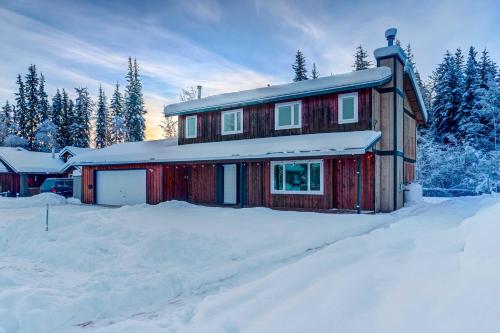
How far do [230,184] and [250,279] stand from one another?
428 inches

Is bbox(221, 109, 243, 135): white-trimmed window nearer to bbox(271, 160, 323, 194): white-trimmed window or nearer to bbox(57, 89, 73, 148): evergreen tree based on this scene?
bbox(271, 160, 323, 194): white-trimmed window

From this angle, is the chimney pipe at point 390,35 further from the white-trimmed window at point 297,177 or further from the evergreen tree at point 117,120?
the evergreen tree at point 117,120

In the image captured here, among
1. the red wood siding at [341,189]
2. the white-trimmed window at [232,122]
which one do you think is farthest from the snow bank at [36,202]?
the red wood siding at [341,189]

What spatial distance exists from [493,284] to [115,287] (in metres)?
5.11

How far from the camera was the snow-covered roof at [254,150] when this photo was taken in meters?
12.1

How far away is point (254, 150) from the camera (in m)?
14.1

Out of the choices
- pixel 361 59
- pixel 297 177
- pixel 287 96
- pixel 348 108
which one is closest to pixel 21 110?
pixel 287 96

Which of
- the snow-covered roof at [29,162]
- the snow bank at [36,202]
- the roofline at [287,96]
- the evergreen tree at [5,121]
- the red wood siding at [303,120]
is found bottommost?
the snow bank at [36,202]

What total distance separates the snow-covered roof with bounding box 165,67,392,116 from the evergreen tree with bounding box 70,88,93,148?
3244 centimetres

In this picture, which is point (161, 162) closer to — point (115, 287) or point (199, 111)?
point (199, 111)

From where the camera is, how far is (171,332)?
3.85 metres

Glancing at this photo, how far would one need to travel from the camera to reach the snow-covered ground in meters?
3.14

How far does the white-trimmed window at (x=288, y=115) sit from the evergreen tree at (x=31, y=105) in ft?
143

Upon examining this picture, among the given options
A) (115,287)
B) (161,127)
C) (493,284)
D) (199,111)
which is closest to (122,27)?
(199,111)
